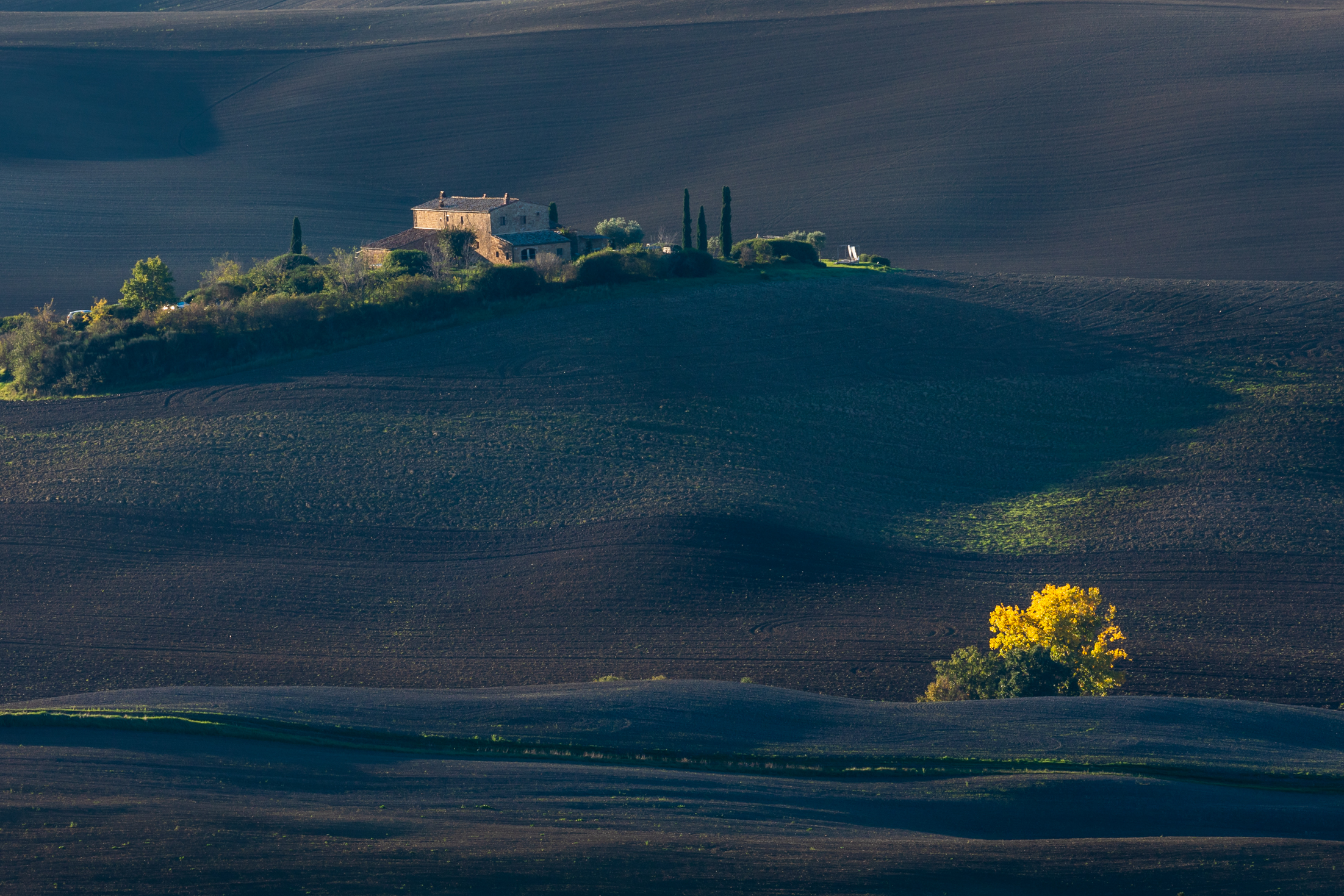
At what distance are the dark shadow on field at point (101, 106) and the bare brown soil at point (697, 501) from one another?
183 feet

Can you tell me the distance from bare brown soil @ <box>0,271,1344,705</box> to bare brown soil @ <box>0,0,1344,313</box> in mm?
25251

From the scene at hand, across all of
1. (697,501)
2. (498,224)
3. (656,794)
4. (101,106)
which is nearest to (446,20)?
(101,106)

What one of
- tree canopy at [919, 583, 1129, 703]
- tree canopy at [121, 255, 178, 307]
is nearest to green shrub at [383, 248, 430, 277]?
tree canopy at [121, 255, 178, 307]

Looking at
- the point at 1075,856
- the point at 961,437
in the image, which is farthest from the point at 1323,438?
the point at 1075,856

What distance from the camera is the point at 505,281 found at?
5266cm

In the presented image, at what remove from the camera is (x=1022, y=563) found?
34.2 m

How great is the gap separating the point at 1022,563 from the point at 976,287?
2678cm

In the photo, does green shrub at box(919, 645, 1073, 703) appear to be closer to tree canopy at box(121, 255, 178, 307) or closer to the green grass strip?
the green grass strip

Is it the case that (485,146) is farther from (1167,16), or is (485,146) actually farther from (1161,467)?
(1161,467)

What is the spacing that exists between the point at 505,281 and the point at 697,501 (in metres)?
20.6

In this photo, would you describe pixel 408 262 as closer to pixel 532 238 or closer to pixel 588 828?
pixel 532 238

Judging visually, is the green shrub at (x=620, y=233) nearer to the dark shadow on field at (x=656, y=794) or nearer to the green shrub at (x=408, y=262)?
the green shrub at (x=408, y=262)

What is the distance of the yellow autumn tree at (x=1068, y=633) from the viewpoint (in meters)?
27.5

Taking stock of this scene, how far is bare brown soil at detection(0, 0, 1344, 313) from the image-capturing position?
75562 millimetres
